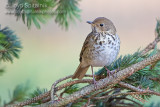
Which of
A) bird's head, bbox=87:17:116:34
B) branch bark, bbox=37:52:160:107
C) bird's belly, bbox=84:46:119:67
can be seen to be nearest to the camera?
branch bark, bbox=37:52:160:107

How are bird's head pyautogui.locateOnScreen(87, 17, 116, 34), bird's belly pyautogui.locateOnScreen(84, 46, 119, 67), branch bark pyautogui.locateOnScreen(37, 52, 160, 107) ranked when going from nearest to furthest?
branch bark pyautogui.locateOnScreen(37, 52, 160, 107) → bird's belly pyautogui.locateOnScreen(84, 46, 119, 67) → bird's head pyautogui.locateOnScreen(87, 17, 116, 34)

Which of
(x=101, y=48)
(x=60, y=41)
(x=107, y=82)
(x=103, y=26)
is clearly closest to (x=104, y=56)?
(x=101, y=48)

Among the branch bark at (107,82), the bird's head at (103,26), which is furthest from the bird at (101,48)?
the branch bark at (107,82)

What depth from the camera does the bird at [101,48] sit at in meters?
1.36

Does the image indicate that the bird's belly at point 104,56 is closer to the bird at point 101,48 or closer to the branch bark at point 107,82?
the bird at point 101,48

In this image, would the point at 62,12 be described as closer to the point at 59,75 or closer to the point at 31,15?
the point at 31,15

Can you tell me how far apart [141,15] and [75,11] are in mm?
2926

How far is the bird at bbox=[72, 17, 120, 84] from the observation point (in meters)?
1.36

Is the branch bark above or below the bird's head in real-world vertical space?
below

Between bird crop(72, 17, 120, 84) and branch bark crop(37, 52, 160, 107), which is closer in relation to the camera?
branch bark crop(37, 52, 160, 107)

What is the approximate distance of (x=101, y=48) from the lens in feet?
4.51

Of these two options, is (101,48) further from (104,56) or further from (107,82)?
(107,82)

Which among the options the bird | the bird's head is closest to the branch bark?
the bird

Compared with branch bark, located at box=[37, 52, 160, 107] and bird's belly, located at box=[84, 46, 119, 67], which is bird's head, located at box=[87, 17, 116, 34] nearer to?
bird's belly, located at box=[84, 46, 119, 67]
